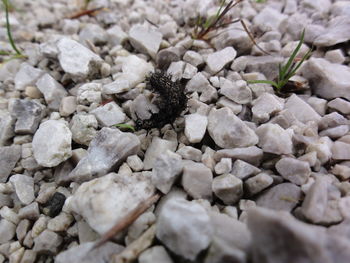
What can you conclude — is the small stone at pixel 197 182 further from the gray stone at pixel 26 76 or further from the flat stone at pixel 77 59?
the gray stone at pixel 26 76

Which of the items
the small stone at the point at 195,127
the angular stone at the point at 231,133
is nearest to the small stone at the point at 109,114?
the small stone at the point at 195,127

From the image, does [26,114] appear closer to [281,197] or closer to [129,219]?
[129,219]

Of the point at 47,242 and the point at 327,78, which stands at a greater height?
the point at 327,78

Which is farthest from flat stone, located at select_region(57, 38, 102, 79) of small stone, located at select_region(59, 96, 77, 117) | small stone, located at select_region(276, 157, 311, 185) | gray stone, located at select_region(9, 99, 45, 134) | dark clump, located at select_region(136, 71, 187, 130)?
small stone, located at select_region(276, 157, 311, 185)

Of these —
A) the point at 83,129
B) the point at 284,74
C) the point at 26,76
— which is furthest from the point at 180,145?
the point at 26,76

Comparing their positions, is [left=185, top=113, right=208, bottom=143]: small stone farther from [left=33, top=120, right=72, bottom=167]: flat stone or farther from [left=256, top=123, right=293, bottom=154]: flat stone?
[left=33, top=120, right=72, bottom=167]: flat stone

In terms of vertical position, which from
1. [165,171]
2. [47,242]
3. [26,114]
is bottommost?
[47,242]

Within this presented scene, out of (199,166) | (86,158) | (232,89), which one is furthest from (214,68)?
(86,158)

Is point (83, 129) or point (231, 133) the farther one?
point (83, 129)
